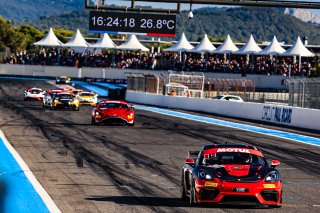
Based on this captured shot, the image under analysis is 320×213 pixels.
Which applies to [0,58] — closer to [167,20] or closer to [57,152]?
[167,20]

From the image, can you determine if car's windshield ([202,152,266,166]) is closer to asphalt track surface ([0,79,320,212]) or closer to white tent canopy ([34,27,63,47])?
asphalt track surface ([0,79,320,212])

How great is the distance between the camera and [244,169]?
13.8 metres

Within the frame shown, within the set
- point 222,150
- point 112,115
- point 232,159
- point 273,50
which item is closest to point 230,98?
point 112,115

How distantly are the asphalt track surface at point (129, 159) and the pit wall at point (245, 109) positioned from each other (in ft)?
4.34

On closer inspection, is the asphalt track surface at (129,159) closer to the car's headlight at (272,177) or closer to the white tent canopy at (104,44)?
the car's headlight at (272,177)

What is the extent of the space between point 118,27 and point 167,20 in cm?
277

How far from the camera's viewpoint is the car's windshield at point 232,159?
46.9 feet

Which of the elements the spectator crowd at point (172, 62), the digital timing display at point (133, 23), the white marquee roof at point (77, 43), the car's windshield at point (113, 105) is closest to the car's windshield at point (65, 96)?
the digital timing display at point (133, 23)

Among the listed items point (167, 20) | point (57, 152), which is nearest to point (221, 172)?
point (57, 152)

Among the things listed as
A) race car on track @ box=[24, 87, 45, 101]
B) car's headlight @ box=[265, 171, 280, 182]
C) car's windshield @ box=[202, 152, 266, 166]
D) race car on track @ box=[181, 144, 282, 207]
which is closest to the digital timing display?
race car on track @ box=[24, 87, 45, 101]

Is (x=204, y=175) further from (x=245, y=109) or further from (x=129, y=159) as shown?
(x=245, y=109)

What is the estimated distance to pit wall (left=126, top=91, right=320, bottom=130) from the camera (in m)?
38.2

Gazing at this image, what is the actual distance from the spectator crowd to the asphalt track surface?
138 feet

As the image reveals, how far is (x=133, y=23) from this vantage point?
4197 cm
